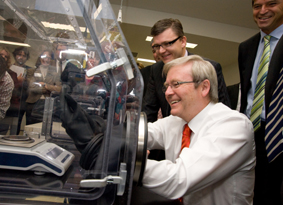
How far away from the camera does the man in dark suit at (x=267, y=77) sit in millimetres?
1160

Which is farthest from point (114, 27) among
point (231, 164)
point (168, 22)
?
point (168, 22)

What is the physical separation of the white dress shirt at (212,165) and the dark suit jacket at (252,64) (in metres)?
0.36

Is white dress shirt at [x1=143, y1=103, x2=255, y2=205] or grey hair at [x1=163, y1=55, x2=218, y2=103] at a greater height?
grey hair at [x1=163, y1=55, x2=218, y2=103]

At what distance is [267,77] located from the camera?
1.16 metres

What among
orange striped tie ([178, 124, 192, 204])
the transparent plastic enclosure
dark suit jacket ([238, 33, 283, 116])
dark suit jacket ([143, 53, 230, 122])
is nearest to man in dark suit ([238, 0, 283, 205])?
dark suit jacket ([238, 33, 283, 116])

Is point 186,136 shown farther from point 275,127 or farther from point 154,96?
point 154,96

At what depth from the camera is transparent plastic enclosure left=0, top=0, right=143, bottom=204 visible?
59 cm

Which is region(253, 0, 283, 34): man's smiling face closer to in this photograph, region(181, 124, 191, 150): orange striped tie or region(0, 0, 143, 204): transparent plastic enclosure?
region(181, 124, 191, 150): orange striped tie

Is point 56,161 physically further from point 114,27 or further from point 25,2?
point 25,2

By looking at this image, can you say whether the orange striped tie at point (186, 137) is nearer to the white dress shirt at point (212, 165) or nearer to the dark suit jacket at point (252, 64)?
the white dress shirt at point (212, 165)

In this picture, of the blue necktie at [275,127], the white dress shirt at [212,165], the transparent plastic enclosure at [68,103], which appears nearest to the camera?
the transparent plastic enclosure at [68,103]

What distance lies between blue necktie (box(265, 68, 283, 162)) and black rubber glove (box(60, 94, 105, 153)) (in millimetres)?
786

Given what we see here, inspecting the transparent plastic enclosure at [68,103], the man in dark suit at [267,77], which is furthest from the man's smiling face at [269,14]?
the transparent plastic enclosure at [68,103]

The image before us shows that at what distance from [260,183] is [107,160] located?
1076 millimetres
